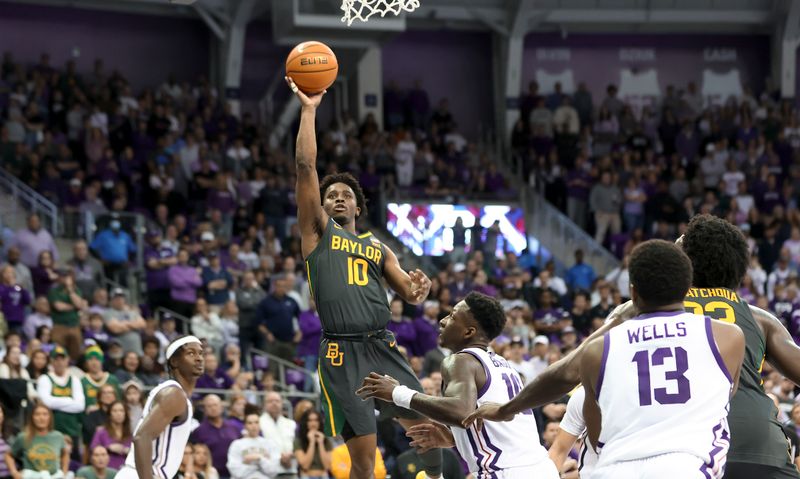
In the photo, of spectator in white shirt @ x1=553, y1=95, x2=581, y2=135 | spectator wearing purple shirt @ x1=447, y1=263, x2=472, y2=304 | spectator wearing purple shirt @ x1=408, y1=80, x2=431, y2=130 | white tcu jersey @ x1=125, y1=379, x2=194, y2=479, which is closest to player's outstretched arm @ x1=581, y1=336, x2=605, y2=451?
white tcu jersey @ x1=125, y1=379, x2=194, y2=479

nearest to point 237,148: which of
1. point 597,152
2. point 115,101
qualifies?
point 115,101

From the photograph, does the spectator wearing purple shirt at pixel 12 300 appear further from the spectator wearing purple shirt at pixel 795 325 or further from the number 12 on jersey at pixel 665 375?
the number 12 on jersey at pixel 665 375

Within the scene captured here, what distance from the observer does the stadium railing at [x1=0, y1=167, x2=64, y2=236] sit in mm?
18719

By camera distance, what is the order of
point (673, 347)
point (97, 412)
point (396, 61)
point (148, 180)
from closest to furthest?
point (673, 347) < point (97, 412) < point (148, 180) < point (396, 61)

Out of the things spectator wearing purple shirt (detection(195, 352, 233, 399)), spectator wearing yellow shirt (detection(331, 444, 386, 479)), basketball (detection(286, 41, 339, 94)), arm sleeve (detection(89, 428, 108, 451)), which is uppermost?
basketball (detection(286, 41, 339, 94))

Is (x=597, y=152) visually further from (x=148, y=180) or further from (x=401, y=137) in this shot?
(x=148, y=180)

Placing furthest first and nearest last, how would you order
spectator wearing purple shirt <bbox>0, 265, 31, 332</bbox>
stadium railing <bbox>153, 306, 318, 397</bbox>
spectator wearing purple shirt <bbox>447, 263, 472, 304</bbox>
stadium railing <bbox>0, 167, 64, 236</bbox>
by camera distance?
spectator wearing purple shirt <bbox>447, 263, 472, 304</bbox>, stadium railing <bbox>0, 167, 64, 236</bbox>, stadium railing <bbox>153, 306, 318, 397</bbox>, spectator wearing purple shirt <bbox>0, 265, 31, 332</bbox>

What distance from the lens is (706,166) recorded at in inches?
1049

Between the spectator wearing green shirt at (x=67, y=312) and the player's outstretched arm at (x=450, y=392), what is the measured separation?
30.9 feet

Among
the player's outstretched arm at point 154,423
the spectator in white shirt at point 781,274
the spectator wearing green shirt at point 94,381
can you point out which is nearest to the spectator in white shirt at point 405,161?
the spectator in white shirt at point 781,274

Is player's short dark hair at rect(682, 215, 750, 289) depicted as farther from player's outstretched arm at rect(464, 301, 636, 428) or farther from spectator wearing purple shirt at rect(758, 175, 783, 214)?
spectator wearing purple shirt at rect(758, 175, 783, 214)

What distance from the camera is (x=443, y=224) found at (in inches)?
930

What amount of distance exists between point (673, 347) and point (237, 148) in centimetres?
1893

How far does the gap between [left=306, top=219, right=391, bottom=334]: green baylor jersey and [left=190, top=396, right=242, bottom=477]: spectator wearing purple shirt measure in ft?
19.1
